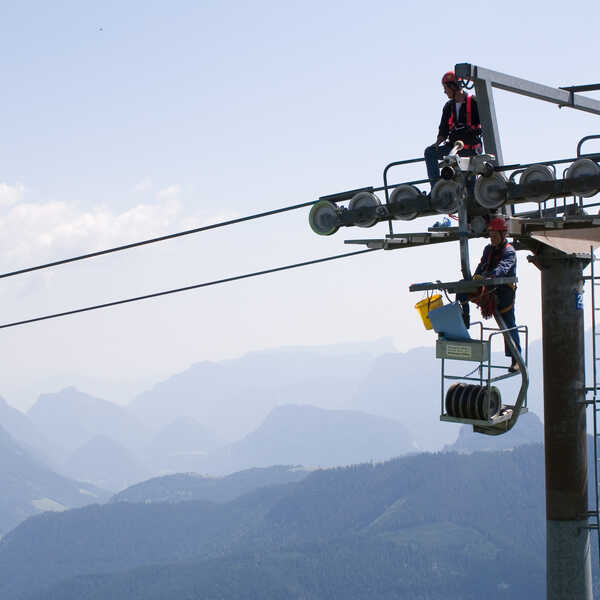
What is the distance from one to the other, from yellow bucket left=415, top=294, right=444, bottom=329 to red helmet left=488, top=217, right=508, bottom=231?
1.18m

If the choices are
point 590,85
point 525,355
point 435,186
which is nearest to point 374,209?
point 435,186

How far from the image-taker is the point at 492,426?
11.7m

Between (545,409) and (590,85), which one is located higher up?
(590,85)

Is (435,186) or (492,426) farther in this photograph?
(435,186)

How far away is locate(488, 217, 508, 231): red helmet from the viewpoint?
12.0m

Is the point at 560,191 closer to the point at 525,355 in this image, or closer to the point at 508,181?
the point at 508,181

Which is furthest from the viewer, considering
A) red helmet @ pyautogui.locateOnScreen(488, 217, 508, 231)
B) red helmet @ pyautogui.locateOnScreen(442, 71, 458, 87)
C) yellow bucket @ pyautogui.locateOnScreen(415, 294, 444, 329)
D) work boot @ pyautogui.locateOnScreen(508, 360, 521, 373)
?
red helmet @ pyautogui.locateOnScreen(442, 71, 458, 87)

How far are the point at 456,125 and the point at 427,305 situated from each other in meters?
3.30

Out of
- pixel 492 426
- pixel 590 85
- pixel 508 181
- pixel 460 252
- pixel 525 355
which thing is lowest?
pixel 492 426

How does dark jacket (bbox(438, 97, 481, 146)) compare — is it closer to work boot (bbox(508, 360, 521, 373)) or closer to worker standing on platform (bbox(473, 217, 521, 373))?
worker standing on platform (bbox(473, 217, 521, 373))

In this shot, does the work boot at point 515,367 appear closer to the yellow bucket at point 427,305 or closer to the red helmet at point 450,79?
the yellow bucket at point 427,305

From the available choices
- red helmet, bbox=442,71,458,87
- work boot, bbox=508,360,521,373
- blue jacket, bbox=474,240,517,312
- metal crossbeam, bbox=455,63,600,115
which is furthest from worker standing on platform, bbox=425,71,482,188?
work boot, bbox=508,360,521,373

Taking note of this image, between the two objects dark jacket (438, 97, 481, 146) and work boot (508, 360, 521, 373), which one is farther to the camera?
dark jacket (438, 97, 481, 146)

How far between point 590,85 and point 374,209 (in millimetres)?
3734
